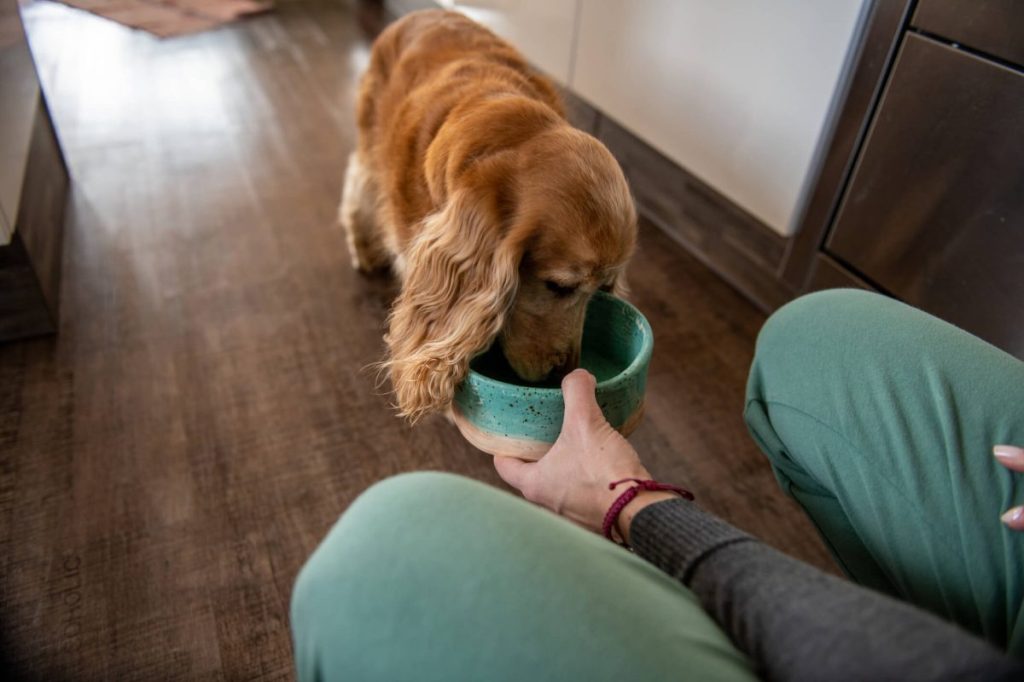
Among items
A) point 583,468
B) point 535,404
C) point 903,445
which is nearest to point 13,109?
point 535,404

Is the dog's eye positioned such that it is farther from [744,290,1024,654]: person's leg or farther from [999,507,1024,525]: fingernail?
[999,507,1024,525]: fingernail

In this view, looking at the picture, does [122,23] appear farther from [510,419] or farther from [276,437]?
[510,419]

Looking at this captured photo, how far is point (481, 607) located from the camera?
0.56 metres

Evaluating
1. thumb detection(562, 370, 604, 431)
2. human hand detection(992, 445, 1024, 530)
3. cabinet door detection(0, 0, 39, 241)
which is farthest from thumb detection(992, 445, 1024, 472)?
cabinet door detection(0, 0, 39, 241)

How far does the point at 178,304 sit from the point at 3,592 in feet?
2.80

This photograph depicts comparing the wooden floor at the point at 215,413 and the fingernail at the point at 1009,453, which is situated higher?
the fingernail at the point at 1009,453

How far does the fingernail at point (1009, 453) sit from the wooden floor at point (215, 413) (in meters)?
0.65

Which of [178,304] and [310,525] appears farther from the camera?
[178,304]

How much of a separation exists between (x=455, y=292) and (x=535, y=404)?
0.28 meters

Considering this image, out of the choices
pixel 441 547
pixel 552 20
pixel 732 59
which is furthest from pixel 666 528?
pixel 552 20

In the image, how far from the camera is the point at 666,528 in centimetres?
77

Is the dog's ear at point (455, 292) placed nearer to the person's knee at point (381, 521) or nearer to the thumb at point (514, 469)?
the thumb at point (514, 469)

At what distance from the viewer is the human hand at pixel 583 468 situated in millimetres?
907

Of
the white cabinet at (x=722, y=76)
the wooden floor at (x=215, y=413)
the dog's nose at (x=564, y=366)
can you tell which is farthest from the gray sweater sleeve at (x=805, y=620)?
the white cabinet at (x=722, y=76)
